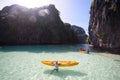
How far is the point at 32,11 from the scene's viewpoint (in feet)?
259

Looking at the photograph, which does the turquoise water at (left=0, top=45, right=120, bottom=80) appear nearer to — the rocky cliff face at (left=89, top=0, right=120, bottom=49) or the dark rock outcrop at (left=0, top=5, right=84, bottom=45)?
the rocky cliff face at (left=89, top=0, right=120, bottom=49)

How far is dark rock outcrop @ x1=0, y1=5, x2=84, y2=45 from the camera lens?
7019 cm

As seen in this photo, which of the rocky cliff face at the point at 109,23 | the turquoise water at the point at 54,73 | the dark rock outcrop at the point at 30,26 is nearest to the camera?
the turquoise water at the point at 54,73

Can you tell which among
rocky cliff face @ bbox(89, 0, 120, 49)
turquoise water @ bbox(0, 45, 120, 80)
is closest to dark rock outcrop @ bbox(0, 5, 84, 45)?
rocky cliff face @ bbox(89, 0, 120, 49)

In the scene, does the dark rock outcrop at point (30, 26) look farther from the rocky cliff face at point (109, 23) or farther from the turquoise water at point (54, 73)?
the turquoise water at point (54, 73)

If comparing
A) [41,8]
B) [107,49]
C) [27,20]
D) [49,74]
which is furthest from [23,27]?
[49,74]

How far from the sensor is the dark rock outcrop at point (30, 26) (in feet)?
230

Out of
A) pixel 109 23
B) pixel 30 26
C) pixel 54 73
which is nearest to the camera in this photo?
pixel 54 73

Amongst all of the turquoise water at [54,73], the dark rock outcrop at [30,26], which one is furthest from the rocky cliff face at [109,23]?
the dark rock outcrop at [30,26]

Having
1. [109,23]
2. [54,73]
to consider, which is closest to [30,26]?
[109,23]

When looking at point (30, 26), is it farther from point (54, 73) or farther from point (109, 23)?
point (54, 73)

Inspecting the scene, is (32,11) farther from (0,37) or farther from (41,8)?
(0,37)

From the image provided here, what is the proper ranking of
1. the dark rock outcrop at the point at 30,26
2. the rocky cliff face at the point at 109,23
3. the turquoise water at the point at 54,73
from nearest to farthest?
the turquoise water at the point at 54,73
the rocky cliff face at the point at 109,23
the dark rock outcrop at the point at 30,26

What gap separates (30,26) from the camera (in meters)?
74.9
